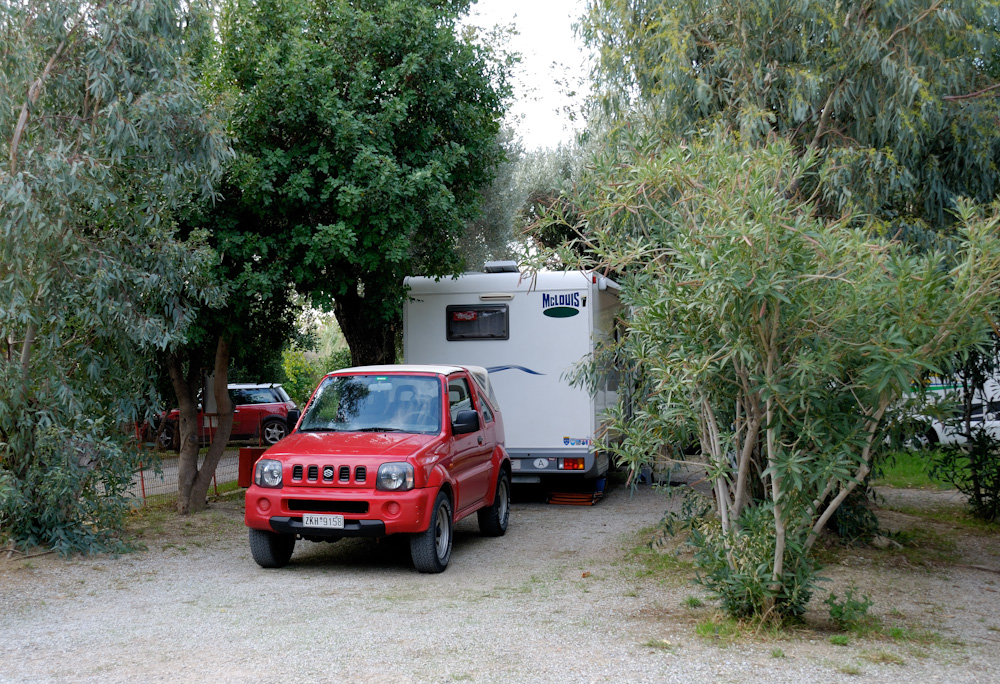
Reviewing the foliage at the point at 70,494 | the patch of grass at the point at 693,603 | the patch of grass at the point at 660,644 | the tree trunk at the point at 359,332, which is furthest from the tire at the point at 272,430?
the patch of grass at the point at 660,644

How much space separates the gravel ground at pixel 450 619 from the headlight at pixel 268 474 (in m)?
0.83

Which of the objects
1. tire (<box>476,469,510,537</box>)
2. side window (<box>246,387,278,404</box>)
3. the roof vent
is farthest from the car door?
side window (<box>246,387,278,404</box>)

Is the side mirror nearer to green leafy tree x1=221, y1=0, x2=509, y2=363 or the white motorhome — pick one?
green leafy tree x1=221, y1=0, x2=509, y2=363

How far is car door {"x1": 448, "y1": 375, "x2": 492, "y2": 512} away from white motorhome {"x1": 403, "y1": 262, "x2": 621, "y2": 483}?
2275 millimetres

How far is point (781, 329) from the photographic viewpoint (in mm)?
5715

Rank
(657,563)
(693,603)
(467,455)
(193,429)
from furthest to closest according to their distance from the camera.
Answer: (193,429)
(467,455)
(657,563)
(693,603)

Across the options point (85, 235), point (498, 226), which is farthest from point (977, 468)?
point (498, 226)

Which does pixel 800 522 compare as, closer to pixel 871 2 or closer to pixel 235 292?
pixel 871 2

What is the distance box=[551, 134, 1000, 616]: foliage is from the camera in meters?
5.38

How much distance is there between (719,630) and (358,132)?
290 inches

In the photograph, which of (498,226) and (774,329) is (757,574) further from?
(498,226)

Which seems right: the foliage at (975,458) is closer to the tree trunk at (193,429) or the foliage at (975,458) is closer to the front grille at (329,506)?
the front grille at (329,506)

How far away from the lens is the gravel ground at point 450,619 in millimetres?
5551

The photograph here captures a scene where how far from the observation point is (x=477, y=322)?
13039mm
